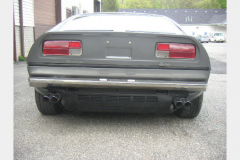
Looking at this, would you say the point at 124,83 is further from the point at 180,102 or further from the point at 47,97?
the point at 47,97

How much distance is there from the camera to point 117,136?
3510 millimetres

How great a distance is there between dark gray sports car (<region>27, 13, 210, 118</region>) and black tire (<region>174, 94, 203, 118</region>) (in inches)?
15.2

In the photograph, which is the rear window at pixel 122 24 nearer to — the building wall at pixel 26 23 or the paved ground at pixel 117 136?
the paved ground at pixel 117 136

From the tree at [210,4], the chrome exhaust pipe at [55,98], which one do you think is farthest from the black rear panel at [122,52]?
the tree at [210,4]

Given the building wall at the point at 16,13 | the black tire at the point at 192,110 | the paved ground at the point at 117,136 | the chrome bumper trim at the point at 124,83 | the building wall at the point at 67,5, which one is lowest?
the paved ground at the point at 117,136

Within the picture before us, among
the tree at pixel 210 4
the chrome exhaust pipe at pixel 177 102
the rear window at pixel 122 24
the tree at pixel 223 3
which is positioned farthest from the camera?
the tree at pixel 210 4

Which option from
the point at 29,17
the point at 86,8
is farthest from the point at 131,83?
the point at 86,8

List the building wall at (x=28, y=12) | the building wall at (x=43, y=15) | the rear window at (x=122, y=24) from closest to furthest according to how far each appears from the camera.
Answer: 1. the rear window at (x=122, y=24)
2. the building wall at (x=28, y=12)
3. the building wall at (x=43, y=15)

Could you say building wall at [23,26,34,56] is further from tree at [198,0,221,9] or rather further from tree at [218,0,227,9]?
tree at [198,0,221,9]

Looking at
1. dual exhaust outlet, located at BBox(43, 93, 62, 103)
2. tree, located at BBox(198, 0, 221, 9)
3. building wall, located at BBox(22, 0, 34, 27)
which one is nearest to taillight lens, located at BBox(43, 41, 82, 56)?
dual exhaust outlet, located at BBox(43, 93, 62, 103)

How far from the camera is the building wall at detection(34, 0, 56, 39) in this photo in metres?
14.6

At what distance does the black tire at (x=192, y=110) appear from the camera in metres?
4.01

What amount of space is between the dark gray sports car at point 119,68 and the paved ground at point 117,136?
33cm

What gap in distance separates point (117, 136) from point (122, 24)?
4.72 ft
